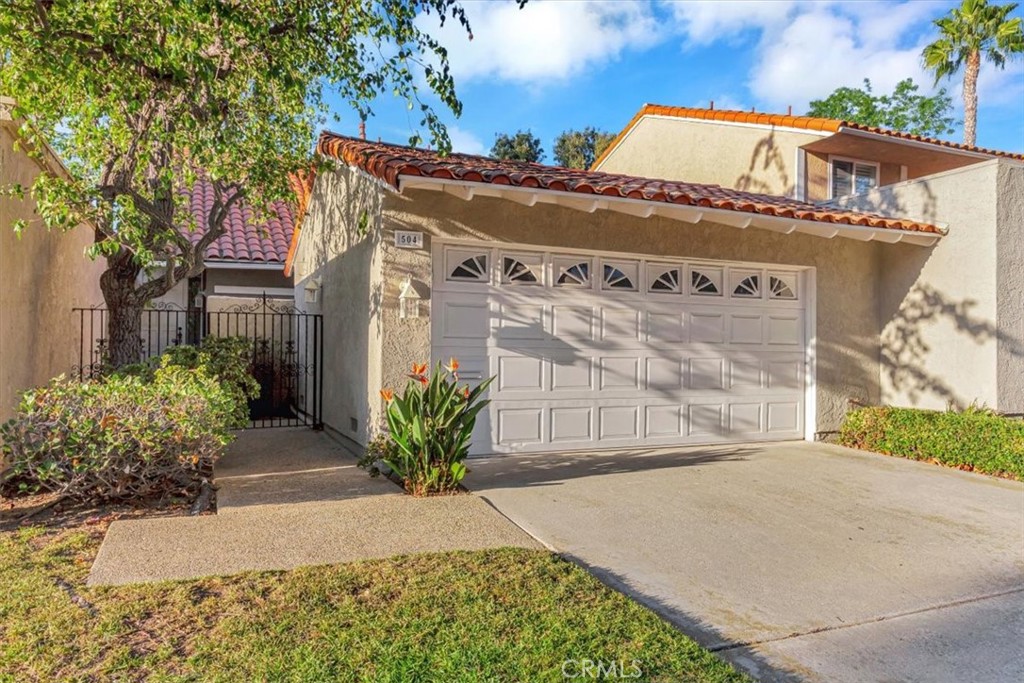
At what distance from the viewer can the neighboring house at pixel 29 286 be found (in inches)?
261

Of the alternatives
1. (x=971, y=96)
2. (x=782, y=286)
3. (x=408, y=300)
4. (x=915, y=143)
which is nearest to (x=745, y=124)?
(x=915, y=143)

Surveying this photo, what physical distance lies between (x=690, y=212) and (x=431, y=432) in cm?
444

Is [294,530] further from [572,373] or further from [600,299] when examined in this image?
[600,299]

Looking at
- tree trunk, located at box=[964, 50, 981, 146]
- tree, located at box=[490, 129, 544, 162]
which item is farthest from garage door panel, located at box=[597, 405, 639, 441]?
tree, located at box=[490, 129, 544, 162]

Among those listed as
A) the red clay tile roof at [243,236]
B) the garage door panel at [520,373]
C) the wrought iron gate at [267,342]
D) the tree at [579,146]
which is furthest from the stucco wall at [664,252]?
the tree at [579,146]

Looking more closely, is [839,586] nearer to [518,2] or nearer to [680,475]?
[680,475]

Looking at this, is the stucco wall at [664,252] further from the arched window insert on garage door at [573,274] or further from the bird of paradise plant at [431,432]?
the bird of paradise plant at [431,432]

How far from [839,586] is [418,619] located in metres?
2.87

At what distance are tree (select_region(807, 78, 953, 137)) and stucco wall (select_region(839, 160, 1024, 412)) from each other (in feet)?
87.0

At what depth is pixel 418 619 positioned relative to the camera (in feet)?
12.2

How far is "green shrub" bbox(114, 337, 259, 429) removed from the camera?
8.22 m

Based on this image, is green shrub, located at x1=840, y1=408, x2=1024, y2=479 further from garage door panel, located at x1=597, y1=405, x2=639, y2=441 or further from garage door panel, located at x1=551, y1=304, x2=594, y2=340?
garage door panel, located at x1=551, y1=304, x2=594, y2=340

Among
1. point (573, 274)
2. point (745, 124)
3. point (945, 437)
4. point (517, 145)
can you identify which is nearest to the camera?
point (945, 437)

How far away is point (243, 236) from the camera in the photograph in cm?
1565
